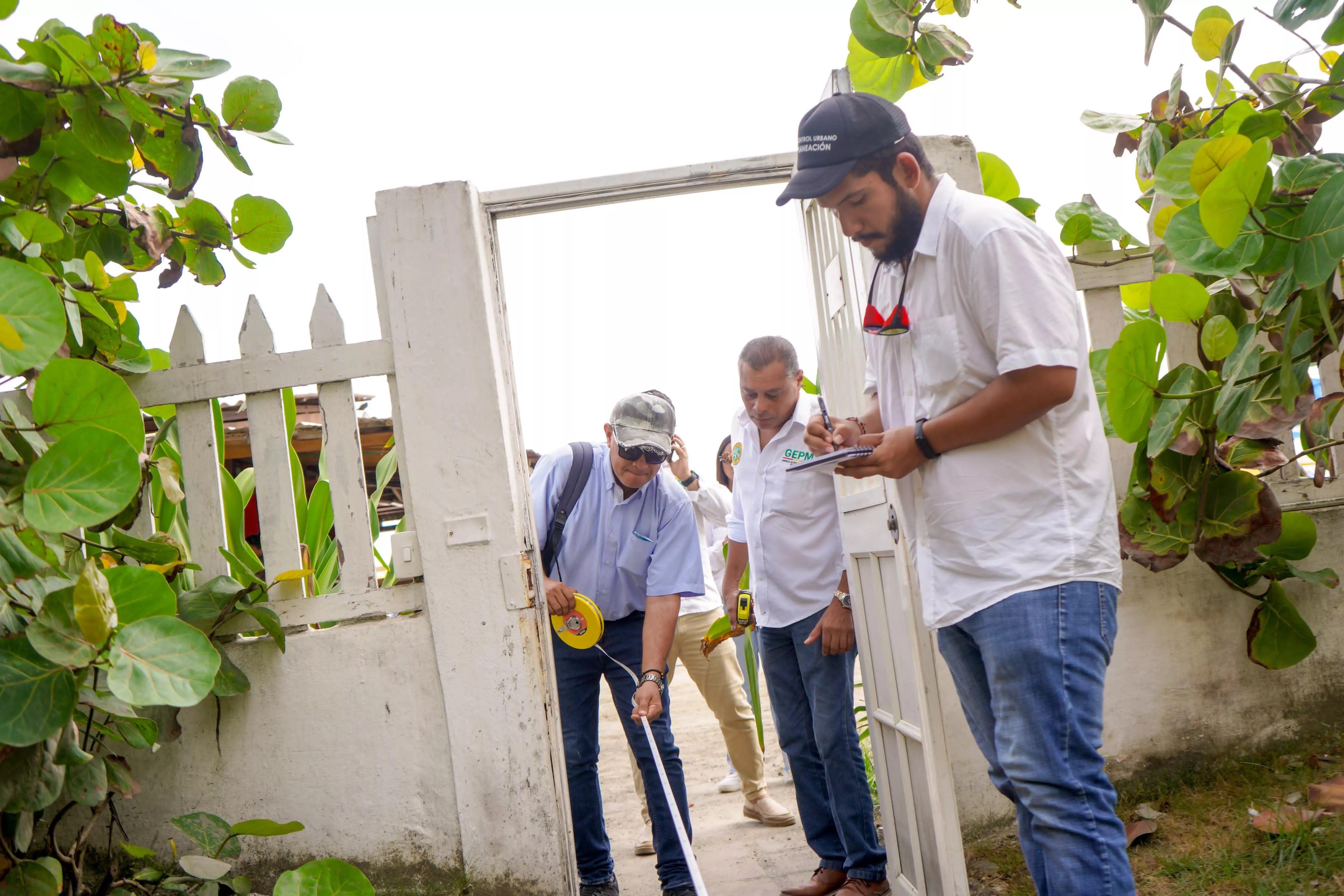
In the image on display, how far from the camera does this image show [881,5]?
2.14 meters

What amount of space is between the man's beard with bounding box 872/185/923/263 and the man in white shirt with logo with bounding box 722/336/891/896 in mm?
1336

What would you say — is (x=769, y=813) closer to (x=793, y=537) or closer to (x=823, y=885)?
(x=823, y=885)

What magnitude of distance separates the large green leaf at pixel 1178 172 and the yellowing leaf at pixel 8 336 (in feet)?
7.20

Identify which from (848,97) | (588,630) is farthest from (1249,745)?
(848,97)

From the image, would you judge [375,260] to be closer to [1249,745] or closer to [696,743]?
[1249,745]

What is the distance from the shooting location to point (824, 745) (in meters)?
3.06

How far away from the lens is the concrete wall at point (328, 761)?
2.76 m

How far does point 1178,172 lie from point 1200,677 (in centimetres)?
158

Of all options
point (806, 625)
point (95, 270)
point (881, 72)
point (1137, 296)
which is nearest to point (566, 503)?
point (806, 625)

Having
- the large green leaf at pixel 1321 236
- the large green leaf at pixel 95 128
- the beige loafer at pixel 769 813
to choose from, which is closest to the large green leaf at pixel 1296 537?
the large green leaf at pixel 1321 236

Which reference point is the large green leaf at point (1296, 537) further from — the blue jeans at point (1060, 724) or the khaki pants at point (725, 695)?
the khaki pants at point (725, 695)

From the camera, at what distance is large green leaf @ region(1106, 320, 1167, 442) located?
2070mm

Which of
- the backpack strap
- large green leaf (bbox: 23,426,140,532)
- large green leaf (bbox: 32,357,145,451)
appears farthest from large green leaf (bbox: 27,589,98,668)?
the backpack strap

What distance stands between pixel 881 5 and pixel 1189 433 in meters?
1.26
